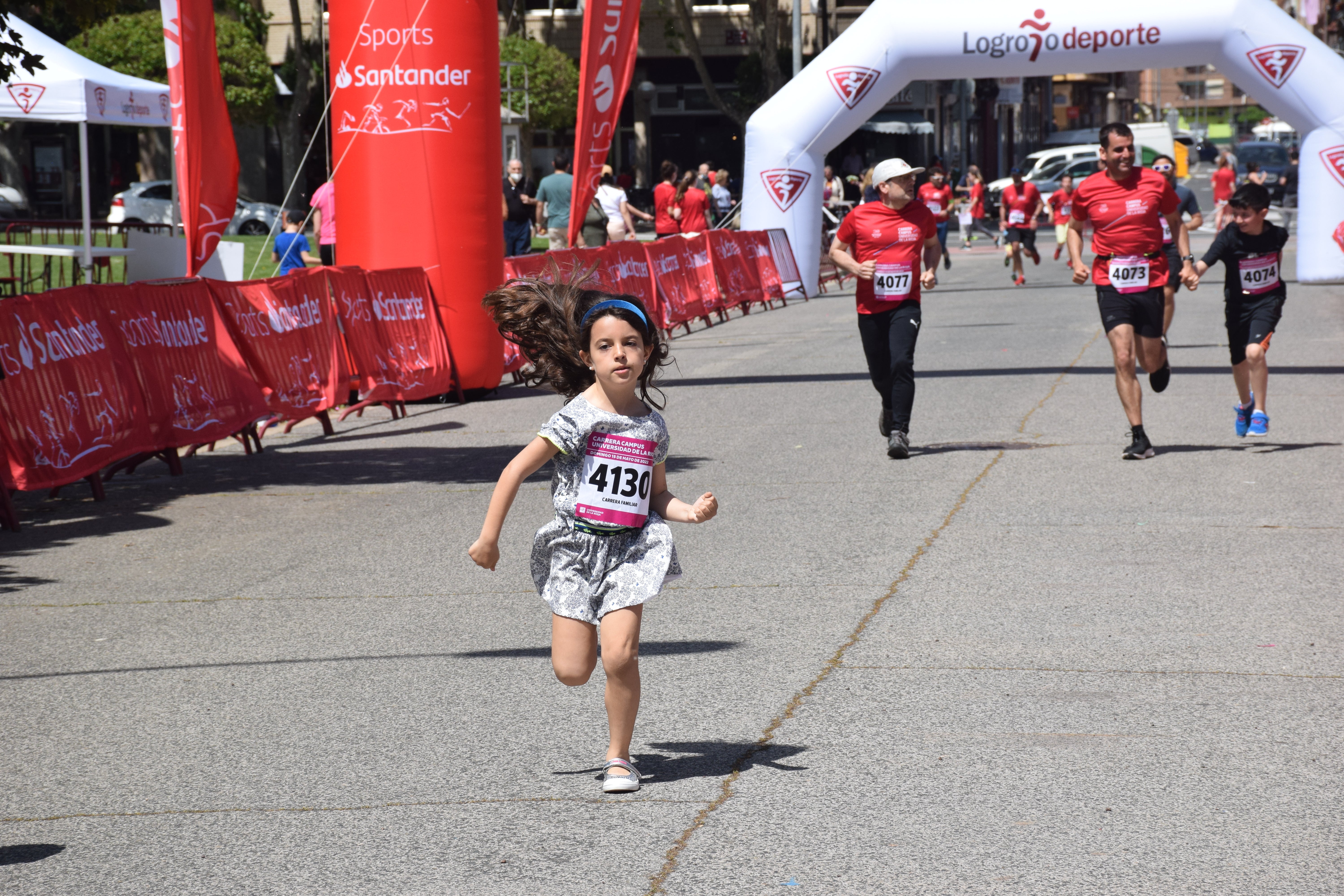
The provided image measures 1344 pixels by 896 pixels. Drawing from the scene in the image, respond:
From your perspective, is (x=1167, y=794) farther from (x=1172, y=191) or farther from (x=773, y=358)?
(x=773, y=358)

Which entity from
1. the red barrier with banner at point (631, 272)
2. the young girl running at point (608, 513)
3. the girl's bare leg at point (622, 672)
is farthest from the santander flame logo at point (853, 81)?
the girl's bare leg at point (622, 672)

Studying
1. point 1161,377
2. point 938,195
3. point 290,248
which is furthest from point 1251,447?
point 938,195

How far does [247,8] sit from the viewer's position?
141 feet

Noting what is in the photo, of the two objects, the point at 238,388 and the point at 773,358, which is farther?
the point at 773,358

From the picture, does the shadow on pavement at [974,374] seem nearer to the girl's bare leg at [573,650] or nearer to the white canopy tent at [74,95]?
the white canopy tent at [74,95]

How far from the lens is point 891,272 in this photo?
10359 millimetres

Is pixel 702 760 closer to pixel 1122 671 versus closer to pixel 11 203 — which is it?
pixel 1122 671

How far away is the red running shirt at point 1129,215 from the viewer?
9992 mm

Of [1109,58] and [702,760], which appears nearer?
[702,760]

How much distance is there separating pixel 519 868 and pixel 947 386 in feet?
34.0

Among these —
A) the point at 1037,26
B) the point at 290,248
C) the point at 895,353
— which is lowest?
the point at 895,353

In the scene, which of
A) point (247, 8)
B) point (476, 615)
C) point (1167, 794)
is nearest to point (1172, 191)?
point (476, 615)

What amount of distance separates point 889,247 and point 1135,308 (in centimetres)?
156

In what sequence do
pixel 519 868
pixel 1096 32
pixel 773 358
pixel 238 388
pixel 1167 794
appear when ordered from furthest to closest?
pixel 1096 32 → pixel 773 358 → pixel 238 388 → pixel 1167 794 → pixel 519 868
